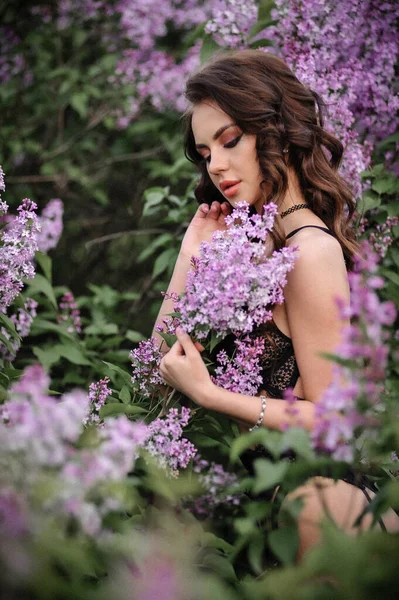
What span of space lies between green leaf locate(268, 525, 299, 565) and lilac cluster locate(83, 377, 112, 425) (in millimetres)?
648

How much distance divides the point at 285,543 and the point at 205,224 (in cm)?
139

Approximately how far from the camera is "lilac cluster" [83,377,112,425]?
1.62 meters

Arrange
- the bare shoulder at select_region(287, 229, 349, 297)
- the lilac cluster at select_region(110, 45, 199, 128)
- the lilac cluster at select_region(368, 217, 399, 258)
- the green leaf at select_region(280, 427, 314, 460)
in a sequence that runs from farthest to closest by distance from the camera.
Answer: the lilac cluster at select_region(110, 45, 199, 128), the lilac cluster at select_region(368, 217, 399, 258), the bare shoulder at select_region(287, 229, 349, 297), the green leaf at select_region(280, 427, 314, 460)

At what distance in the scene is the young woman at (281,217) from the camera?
63.6 inches

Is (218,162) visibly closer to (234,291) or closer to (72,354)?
(234,291)

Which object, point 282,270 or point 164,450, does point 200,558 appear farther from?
point 282,270

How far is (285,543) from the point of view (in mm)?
1101

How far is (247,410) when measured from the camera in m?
1.63

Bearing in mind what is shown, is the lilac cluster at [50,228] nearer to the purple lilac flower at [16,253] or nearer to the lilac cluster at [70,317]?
the lilac cluster at [70,317]

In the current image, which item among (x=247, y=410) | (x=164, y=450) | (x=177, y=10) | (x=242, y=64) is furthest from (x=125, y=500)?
(x=177, y=10)

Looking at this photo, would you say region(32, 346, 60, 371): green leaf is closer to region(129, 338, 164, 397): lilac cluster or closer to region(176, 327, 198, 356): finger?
region(129, 338, 164, 397): lilac cluster

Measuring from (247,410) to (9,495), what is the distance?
850 millimetres

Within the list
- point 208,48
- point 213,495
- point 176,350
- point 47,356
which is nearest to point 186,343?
point 176,350

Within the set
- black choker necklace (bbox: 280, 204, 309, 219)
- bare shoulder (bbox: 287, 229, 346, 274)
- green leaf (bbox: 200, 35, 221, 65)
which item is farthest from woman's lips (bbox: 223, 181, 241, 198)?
green leaf (bbox: 200, 35, 221, 65)
